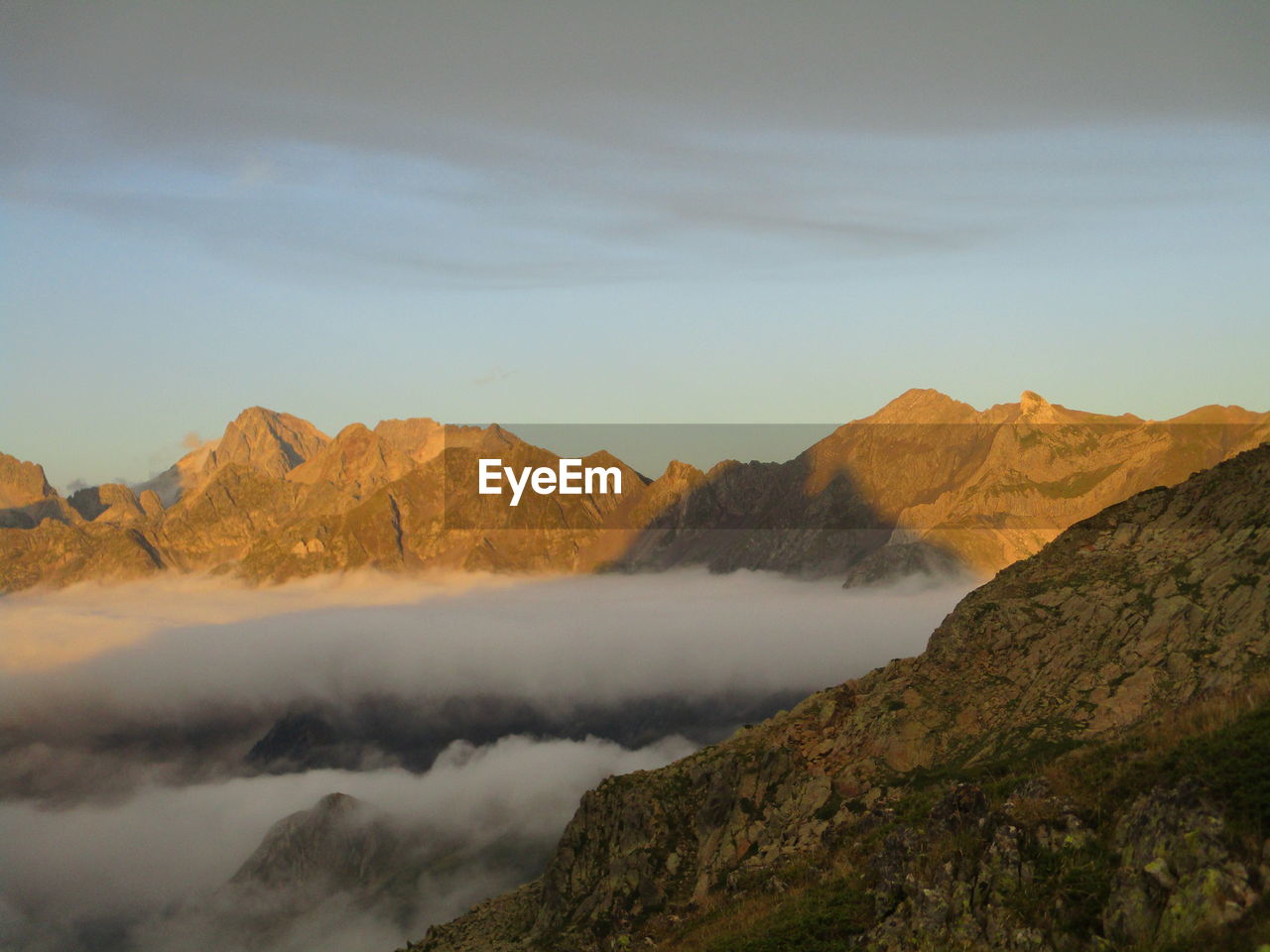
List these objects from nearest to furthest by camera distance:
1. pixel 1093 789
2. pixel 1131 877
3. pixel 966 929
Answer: pixel 1131 877
pixel 966 929
pixel 1093 789

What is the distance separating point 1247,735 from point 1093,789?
4862mm

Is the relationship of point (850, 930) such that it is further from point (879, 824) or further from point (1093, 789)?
point (879, 824)

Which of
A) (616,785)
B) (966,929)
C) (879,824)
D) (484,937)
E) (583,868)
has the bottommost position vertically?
(484,937)

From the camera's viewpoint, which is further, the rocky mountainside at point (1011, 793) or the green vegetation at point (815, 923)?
the green vegetation at point (815, 923)

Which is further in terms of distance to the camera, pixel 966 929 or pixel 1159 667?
pixel 1159 667

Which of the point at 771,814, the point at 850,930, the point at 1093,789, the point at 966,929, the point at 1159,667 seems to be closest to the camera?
the point at 966,929

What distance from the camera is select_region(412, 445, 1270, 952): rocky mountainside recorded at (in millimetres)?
28812

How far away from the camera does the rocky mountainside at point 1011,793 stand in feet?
94.5

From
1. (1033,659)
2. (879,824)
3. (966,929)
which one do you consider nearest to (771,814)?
(1033,659)

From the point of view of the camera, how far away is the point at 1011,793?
39.9 meters

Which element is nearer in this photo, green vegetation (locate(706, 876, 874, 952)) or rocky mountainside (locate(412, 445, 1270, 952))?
rocky mountainside (locate(412, 445, 1270, 952))

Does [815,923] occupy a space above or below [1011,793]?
below

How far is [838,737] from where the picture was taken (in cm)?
9088

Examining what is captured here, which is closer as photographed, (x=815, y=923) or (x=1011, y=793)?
(x=815, y=923)
